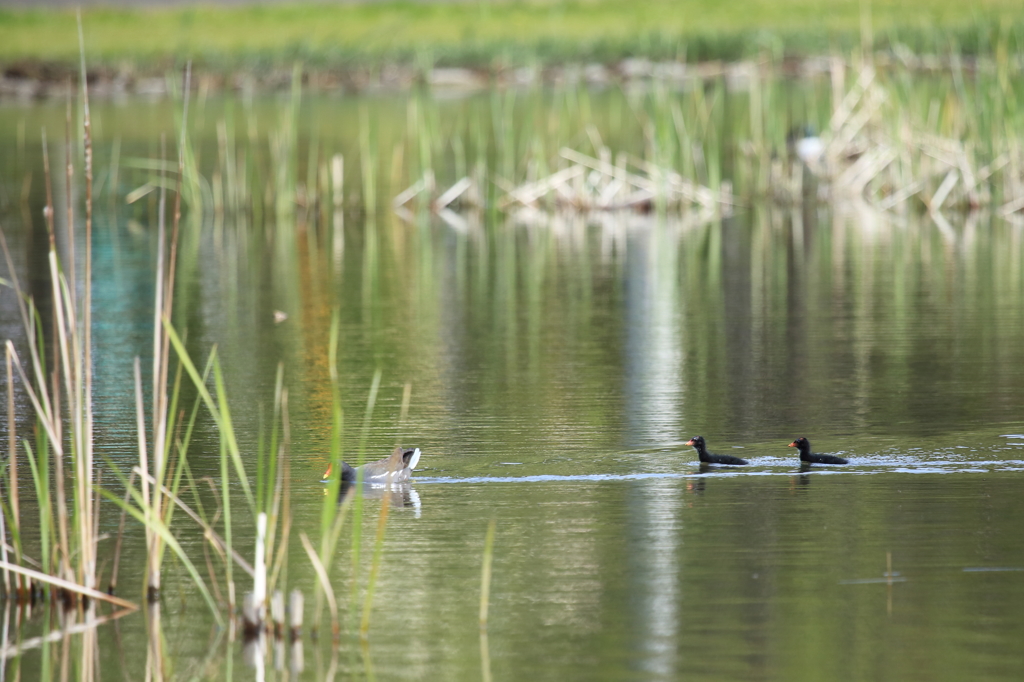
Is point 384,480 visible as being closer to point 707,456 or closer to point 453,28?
point 707,456

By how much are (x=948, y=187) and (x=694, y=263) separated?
537 cm

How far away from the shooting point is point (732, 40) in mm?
47219

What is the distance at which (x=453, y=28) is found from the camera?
2383 inches

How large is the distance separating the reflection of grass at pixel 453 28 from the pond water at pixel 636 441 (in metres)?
26.9

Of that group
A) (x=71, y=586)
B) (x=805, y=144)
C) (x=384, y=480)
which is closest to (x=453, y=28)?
(x=805, y=144)

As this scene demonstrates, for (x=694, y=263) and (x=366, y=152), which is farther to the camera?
(x=366, y=152)

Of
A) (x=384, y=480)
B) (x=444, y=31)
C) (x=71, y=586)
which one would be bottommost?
(x=71, y=586)

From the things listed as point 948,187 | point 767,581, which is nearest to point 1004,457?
point 767,581

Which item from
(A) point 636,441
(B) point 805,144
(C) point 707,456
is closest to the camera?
(C) point 707,456

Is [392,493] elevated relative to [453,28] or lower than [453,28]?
lower

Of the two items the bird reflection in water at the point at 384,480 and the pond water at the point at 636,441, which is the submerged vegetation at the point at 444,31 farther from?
the bird reflection in water at the point at 384,480

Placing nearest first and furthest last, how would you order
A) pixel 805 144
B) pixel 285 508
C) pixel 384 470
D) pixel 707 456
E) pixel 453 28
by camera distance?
pixel 285 508, pixel 384 470, pixel 707 456, pixel 805 144, pixel 453 28

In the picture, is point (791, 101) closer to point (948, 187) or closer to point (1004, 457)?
point (948, 187)

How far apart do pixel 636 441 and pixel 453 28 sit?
170ft
